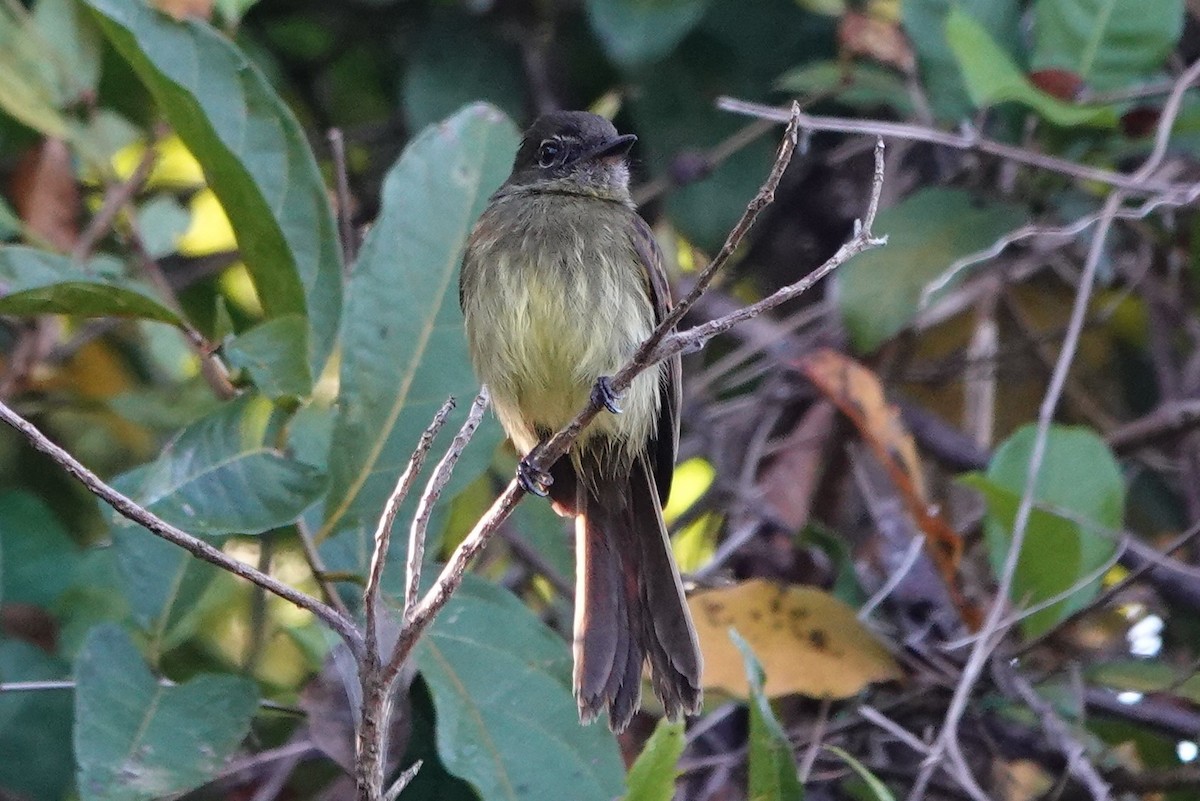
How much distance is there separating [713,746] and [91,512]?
5.82 ft

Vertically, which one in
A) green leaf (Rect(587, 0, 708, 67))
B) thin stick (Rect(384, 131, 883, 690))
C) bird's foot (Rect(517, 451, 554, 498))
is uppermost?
green leaf (Rect(587, 0, 708, 67))

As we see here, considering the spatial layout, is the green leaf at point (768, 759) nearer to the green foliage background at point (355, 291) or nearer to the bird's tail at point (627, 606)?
the green foliage background at point (355, 291)

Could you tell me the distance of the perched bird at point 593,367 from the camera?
285cm

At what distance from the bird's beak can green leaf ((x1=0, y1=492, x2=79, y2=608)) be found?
141cm

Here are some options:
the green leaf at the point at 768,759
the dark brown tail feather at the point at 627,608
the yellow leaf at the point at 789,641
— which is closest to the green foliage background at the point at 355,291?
the green leaf at the point at 768,759

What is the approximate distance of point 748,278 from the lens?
4184 mm

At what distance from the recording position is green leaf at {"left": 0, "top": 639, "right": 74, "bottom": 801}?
275 cm

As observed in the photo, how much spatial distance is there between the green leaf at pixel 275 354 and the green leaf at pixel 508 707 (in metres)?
0.50

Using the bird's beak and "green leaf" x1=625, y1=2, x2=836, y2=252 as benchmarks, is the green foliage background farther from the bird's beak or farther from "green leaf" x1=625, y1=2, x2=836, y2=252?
the bird's beak

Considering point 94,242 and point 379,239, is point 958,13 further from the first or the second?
point 94,242

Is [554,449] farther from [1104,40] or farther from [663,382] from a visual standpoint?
[1104,40]

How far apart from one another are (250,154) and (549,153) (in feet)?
3.22

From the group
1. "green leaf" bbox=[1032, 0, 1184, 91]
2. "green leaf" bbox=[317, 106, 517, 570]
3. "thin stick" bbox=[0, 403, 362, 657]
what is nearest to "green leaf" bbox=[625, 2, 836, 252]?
"green leaf" bbox=[1032, 0, 1184, 91]

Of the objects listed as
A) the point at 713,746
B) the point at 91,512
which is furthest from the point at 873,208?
the point at 91,512
